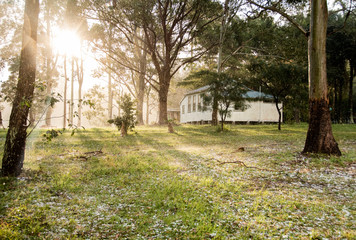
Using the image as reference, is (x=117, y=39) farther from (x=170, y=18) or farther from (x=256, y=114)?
(x=256, y=114)

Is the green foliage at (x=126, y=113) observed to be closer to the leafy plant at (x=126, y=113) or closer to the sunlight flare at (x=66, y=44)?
the leafy plant at (x=126, y=113)

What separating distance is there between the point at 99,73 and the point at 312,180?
128 feet

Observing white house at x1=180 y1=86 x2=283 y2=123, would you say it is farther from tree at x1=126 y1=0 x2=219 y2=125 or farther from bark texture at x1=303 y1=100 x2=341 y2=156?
bark texture at x1=303 y1=100 x2=341 y2=156

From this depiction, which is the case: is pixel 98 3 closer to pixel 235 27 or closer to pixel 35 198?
pixel 235 27

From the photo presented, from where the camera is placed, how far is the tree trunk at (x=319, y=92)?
9.62 metres

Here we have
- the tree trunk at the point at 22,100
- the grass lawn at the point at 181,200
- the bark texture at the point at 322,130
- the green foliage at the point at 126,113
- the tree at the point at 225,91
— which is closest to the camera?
the grass lawn at the point at 181,200

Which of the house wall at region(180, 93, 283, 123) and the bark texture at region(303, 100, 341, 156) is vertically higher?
A: the house wall at region(180, 93, 283, 123)

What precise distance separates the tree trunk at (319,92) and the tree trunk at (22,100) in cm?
975

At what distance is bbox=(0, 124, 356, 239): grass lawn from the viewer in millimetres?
4105

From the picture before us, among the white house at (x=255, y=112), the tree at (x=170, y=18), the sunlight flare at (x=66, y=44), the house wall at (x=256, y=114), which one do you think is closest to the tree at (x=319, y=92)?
the tree at (x=170, y=18)

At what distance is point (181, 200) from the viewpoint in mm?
5449

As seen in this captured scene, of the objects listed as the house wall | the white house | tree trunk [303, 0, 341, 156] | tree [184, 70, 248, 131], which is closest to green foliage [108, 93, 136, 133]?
tree [184, 70, 248, 131]

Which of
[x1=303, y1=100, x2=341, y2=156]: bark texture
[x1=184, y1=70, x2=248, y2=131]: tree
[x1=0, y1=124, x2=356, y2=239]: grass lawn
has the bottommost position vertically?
[x1=0, y1=124, x2=356, y2=239]: grass lawn

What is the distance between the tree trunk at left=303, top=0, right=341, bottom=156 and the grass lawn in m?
0.75
